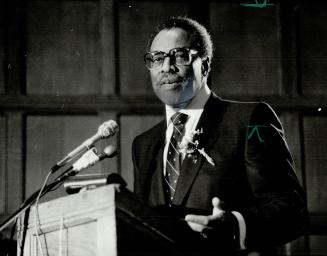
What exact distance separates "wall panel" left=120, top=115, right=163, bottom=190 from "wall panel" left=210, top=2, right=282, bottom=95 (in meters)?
0.48

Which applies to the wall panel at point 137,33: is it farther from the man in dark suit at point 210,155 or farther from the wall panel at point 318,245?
the wall panel at point 318,245

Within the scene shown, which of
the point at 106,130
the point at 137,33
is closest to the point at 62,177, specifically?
the point at 106,130

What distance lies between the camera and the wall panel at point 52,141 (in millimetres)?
3084

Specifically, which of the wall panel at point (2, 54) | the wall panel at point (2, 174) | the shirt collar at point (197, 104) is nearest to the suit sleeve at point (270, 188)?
the shirt collar at point (197, 104)

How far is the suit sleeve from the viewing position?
5.65 ft

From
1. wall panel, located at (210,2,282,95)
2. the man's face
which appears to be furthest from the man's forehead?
wall panel, located at (210,2,282,95)

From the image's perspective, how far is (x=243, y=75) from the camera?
329cm

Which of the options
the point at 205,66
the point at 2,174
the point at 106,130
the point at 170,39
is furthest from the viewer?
the point at 2,174

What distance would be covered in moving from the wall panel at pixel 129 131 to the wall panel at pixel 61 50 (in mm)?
277

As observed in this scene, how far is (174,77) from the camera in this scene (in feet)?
7.63

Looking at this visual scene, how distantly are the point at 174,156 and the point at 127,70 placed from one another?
124 cm

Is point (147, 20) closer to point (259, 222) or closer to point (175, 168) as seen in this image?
point (175, 168)

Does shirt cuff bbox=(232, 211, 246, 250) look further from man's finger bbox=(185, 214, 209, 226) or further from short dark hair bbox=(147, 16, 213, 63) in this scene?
short dark hair bbox=(147, 16, 213, 63)

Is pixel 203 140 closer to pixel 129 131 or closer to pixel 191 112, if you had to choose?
pixel 191 112
